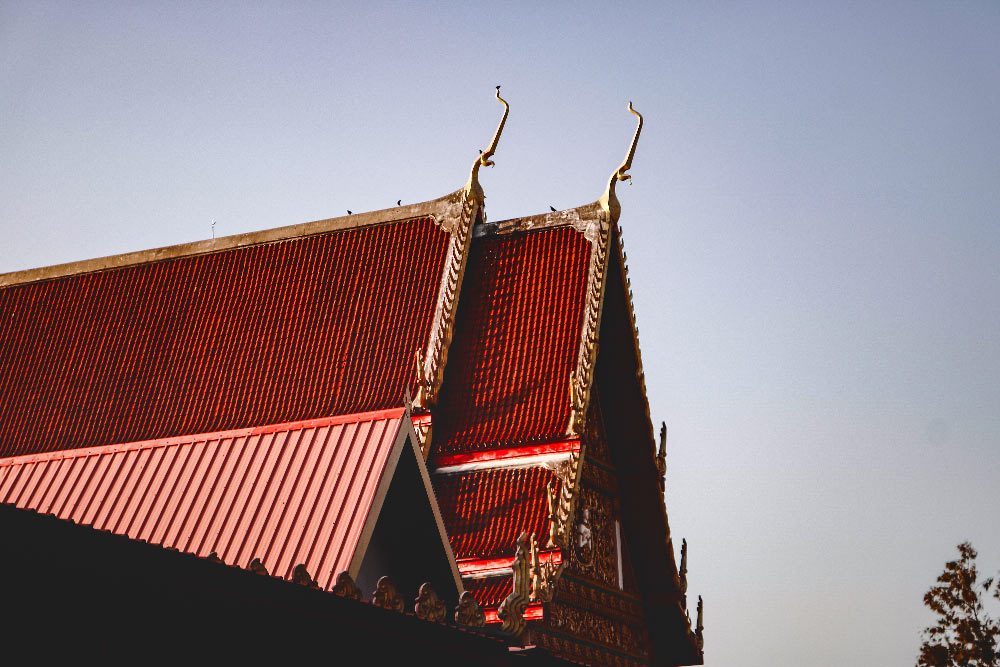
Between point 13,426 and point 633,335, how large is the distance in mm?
9018

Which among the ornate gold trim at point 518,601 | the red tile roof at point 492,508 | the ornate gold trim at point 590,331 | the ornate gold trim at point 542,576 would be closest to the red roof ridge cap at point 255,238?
the ornate gold trim at point 590,331

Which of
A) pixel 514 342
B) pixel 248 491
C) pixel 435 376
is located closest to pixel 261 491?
pixel 248 491

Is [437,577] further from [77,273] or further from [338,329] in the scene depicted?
[77,273]

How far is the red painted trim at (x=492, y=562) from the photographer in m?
16.9

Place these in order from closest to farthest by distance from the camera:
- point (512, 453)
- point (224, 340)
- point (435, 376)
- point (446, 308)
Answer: point (512, 453)
point (435, 376)
point (446, 308)
point (224, 340)

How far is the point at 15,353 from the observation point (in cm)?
2112

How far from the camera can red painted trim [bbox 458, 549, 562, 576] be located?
16.9 meters

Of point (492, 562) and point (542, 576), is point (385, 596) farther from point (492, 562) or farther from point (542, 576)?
point (492, 562)

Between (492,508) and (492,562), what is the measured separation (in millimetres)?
902

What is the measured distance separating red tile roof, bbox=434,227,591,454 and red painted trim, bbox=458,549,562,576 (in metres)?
1.69

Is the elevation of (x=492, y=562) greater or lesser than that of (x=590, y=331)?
lesser

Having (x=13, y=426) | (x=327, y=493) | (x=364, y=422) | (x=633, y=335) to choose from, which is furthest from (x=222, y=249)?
(x=327, y=493)

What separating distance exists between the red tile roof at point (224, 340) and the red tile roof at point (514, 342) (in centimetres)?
69

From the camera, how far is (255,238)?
2114 centimetres
